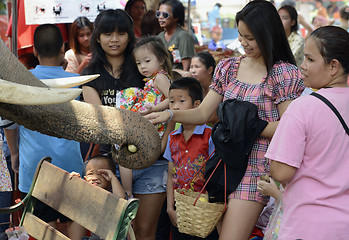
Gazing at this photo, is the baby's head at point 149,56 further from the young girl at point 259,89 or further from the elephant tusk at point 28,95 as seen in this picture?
the elephant tusk at point 28,95

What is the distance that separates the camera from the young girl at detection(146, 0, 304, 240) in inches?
115

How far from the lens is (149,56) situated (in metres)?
3.90

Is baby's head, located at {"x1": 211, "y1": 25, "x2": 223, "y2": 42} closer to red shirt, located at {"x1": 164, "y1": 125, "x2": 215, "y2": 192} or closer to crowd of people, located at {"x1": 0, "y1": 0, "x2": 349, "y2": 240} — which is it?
crowd of people, located at {"x1": 0, "y1": 0, "x2": 349, "y2": 240}

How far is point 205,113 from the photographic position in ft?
10.9

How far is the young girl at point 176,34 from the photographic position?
19.5 ft

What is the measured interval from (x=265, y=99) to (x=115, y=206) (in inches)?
42.3

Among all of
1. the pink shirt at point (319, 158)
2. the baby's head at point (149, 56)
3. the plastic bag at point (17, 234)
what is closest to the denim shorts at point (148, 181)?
the baby's head at point (149, 56)

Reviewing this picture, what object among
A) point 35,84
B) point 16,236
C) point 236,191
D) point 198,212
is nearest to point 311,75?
point 236,191

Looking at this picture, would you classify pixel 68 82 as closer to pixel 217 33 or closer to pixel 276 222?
pixel 276 222

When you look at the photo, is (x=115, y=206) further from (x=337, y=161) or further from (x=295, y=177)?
(x=337, y=161)

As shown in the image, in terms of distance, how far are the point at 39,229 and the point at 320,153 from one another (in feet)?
6.14

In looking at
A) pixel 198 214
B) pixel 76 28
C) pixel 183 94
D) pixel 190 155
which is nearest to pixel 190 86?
pixel 183 94

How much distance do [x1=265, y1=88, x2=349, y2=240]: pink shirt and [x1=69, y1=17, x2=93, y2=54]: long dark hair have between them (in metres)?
3.86

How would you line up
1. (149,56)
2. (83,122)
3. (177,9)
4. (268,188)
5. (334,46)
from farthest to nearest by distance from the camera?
(177,9)
(149,56)
(268,188)
(334,46)
(83,122)
